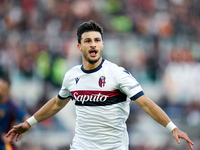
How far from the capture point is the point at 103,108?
5.88m

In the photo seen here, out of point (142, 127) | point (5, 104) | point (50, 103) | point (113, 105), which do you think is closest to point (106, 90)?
point (113, 105)

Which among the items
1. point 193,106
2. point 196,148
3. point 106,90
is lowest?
point 196,148

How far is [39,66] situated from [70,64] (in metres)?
0.88

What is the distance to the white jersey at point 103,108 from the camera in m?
5.83

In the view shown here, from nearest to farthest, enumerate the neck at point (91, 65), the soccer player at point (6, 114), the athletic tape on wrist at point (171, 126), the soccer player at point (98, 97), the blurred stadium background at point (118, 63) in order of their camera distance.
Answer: the athletic tape on wrist at point (171, 126) → the soccer player at point (98, 97) → the neck at point (91, 65) → the soccer player at point (6, 114) → the blurred stadium background at point (118, 63)

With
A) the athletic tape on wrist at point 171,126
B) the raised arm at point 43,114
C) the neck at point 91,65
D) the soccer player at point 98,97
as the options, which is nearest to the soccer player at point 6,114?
the raised arm at point 43,114

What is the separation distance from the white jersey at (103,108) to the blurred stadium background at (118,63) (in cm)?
624

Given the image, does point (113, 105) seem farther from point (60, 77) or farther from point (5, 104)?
point (60, 77)

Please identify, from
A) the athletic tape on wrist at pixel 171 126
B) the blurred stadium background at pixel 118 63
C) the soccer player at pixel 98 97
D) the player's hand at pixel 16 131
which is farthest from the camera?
the blurred stadium background at pixel 118 63

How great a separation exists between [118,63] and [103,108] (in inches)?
300

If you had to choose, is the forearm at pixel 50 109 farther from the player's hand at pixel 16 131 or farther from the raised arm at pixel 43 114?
the player's hand at pixel 16 131

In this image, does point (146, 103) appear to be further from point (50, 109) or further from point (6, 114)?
point (6, 114)

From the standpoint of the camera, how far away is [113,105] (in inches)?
231

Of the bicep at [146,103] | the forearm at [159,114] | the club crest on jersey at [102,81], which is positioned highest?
the club crest on jersey at [102,81]
